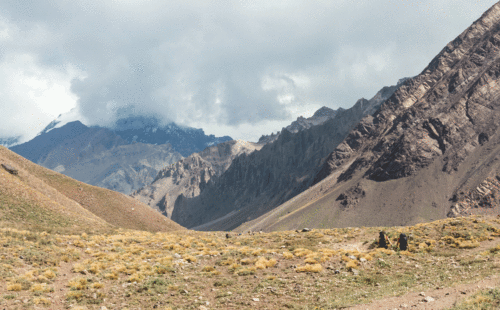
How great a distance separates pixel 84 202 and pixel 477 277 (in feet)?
246

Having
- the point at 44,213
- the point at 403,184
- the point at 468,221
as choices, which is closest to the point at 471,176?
the point at 403,184

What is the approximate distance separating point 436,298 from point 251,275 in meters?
11.5

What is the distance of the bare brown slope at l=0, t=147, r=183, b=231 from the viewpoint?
147ft

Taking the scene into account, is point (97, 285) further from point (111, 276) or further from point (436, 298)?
point (436, 298)

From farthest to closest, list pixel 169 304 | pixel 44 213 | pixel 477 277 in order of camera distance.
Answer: pixel 44 213 → pixel 477 277 → pixel 169 304

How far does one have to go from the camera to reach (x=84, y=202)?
71375mm

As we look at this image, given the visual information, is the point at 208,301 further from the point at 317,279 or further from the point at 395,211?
the point at 395,211

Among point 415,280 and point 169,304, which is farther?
point 415,280

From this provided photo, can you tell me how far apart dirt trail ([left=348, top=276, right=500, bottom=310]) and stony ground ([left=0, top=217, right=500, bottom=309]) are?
5 centimetres

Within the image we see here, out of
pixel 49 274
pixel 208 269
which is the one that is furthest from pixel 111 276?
pixel 208 269

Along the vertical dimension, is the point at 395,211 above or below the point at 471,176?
below

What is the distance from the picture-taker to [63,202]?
5812cm

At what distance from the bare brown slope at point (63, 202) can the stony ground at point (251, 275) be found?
730 inches

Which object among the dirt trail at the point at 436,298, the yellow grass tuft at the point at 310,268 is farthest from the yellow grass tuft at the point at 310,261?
the dirt trail at the point at 436,298
